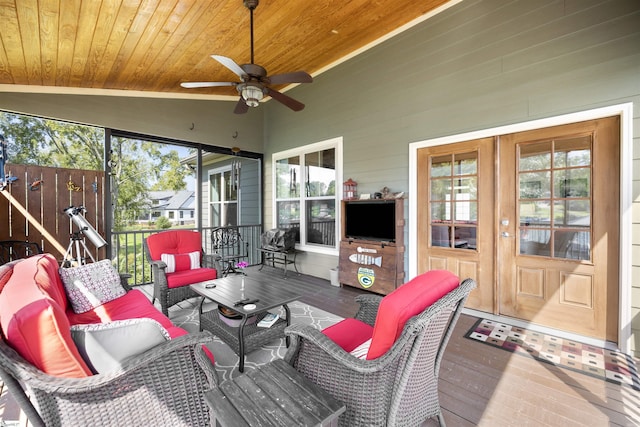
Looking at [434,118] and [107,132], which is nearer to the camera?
[434,118]

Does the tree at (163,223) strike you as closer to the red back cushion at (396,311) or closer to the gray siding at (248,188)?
the gray siding at (248,188)

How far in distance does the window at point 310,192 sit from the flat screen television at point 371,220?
52 cm

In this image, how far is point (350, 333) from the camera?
1914 millimetres

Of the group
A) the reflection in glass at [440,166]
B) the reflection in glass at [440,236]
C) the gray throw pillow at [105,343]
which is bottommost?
the gray throw pillow at [105,343]

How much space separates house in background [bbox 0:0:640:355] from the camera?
2600 millimetres

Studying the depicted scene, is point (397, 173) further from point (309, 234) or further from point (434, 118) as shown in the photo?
point (309, 234)

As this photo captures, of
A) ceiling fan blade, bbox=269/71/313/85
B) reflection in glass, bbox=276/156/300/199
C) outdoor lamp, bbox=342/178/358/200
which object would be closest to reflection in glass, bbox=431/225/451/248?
outdoor lamp, bbox=342/178/358/200

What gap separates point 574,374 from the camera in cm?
223

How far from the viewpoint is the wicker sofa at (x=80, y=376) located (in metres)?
1.10

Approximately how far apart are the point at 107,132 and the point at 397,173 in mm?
4543

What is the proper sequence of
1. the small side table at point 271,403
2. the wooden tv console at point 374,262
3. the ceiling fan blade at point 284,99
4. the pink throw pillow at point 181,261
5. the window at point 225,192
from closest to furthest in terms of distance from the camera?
1. the small side table at point 271,403
2. the ceiling fan blade at point 284,99
3. the pink throw pillow at point 181,261
4. the wooden tv console at point 374,262
5. the window at point 225,192

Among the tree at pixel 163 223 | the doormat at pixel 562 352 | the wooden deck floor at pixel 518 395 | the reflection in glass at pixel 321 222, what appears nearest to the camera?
the wooden deck floor at pixel 518 395

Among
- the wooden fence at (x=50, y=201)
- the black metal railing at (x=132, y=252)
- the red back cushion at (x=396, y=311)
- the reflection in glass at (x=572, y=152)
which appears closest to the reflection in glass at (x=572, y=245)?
the reflection in glass at (x=572, y=152)

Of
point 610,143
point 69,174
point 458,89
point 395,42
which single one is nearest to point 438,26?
point 395,42
